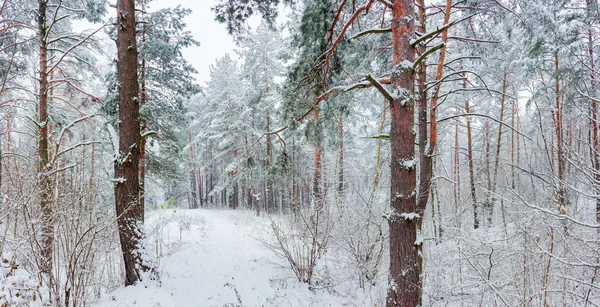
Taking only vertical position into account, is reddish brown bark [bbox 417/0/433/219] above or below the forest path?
above

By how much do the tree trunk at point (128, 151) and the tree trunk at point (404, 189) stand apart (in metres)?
3.73

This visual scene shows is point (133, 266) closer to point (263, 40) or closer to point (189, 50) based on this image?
point (189, 50)

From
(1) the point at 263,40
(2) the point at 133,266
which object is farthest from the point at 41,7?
(1) the point at 263,40

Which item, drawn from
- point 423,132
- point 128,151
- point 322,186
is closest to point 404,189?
point 423,132

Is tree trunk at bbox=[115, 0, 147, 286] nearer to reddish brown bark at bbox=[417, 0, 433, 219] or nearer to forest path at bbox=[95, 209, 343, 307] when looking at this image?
forest path at bbox=[95, 209, 343, 307]

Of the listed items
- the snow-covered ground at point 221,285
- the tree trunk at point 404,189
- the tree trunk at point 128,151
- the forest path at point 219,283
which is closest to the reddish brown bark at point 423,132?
the tree trunk at point 404,189

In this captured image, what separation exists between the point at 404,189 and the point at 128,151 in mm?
4169

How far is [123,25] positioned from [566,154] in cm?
620

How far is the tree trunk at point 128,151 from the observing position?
4.46 metres

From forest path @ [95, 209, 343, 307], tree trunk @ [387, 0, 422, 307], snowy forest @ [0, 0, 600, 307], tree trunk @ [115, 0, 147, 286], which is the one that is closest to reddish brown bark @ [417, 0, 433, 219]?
snowy forest @ [0, 0, 600, 307]

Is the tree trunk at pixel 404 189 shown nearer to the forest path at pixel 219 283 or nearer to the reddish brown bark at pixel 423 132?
the reddish brown bark at pixel 423 132

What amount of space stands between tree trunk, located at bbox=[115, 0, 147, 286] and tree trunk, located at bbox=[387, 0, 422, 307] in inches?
147

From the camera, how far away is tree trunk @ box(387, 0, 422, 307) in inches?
128

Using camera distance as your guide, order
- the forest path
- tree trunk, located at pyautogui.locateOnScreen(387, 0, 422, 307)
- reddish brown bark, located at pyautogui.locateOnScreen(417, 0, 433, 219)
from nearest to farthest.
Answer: tree trunk, located at pyautogui.locateOnScreen(387, 0, 422, 307)
the forest path
reddish brown bark, located at pyautogui.locateOnScreen(417, 0, 433, 219)
